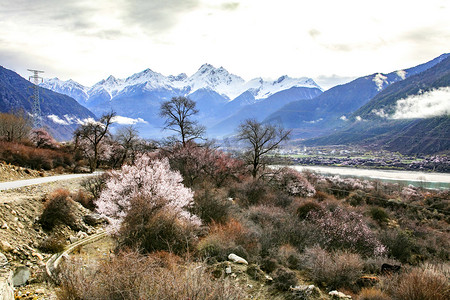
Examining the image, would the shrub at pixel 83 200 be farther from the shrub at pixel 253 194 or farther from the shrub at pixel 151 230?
the shrub at pixel 253 194

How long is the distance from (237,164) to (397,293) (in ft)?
77.2

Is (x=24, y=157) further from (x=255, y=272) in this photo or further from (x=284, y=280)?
(x=284, y=280)

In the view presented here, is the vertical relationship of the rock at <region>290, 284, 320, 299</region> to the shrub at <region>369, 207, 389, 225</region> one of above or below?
above

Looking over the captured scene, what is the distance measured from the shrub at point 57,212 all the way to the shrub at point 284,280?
8957mm

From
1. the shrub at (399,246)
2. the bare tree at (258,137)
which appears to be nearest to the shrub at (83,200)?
the bare tree at (258,137)

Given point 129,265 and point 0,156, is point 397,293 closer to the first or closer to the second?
point 129,265

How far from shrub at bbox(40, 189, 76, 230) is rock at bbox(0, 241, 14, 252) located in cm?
223

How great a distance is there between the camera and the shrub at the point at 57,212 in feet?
34.1

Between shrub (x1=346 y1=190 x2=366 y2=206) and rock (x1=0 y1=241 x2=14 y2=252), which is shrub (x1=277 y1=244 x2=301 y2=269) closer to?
rock (x1=0 y1=241 x2=14 y2=252)

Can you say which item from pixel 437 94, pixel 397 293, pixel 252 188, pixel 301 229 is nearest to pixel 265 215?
pixel 301 229

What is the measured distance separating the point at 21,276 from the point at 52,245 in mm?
2250

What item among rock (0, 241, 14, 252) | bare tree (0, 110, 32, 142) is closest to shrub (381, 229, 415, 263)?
rock (0, 241, 14, 252)

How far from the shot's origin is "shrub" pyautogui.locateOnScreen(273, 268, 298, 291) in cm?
682

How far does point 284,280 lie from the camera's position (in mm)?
6973
